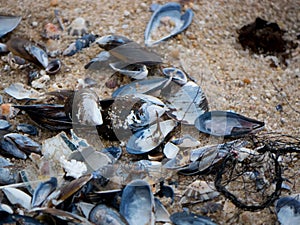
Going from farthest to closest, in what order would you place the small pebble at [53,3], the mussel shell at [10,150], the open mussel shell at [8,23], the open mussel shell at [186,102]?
1. the small pebble at [53,3]
2. the open mussel shell at [8,23]
3. the open mussel shell at [186,102]
4. the mussel shell at [10,150]

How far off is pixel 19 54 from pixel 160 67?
526 millimetres

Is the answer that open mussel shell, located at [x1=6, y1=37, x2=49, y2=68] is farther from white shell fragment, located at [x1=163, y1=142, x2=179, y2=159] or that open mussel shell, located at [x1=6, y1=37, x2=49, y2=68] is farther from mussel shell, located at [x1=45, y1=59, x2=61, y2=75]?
white shell fragment, located at [x1=163, y1=142, x2=179, y2=159]

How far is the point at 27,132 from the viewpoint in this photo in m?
1.83

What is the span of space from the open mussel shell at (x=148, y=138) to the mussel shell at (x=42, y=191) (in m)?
0.28

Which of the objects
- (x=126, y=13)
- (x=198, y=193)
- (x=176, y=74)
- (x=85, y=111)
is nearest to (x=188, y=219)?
(x=198, y=193)

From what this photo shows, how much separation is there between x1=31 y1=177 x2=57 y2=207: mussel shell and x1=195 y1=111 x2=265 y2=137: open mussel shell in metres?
0.52

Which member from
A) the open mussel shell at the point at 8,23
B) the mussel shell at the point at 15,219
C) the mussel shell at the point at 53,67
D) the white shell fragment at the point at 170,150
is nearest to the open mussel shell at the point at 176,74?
the white shell fragment at the point at 170,150

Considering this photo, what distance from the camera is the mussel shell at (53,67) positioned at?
2.03 meters

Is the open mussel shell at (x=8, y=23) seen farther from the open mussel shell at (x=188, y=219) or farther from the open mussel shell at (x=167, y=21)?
the open mussel shell at (x=188, y=219)

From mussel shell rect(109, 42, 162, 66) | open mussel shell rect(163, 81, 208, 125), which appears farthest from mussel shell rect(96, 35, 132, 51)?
open mussel shell rect(163, 81, 208, 125)

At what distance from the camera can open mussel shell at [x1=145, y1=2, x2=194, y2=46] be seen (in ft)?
7.12

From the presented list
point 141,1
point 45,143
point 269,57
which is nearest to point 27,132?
point 45,143

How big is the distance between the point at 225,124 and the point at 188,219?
15.5 inches

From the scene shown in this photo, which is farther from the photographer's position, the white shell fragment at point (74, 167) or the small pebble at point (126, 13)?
the small pebble at point (126, 13)
